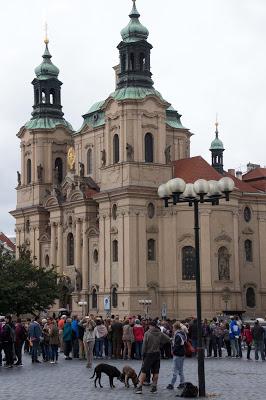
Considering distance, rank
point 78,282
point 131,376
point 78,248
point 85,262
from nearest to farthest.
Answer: point 131,376 < point 85,262 < point 78,282 < point 78,248

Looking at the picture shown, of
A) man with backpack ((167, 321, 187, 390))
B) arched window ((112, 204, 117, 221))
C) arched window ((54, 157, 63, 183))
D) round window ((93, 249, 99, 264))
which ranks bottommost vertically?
man with backpack ((167, 321, 187, 390))

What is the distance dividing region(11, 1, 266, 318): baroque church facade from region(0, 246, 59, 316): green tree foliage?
9.14m

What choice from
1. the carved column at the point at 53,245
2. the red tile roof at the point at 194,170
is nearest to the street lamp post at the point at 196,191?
the red tile roof at the point at 194,170

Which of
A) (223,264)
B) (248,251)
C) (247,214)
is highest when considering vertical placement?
(247,214)

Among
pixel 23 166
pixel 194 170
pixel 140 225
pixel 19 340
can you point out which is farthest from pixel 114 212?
pixel 19 340

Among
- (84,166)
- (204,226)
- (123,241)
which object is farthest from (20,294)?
(84,166)

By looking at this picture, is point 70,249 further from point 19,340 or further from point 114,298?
point 19,340

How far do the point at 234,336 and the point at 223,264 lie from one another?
3663 cm

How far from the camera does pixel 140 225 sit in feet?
224

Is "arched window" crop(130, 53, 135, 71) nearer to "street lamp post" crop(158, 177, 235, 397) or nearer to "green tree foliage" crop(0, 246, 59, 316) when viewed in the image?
"green tree foliage" crop(0, 246, 59, 316)

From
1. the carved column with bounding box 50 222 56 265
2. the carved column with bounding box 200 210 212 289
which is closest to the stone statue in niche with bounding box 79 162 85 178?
the carved column with bounding box 50 222 56 265

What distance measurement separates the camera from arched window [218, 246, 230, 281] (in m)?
69.4

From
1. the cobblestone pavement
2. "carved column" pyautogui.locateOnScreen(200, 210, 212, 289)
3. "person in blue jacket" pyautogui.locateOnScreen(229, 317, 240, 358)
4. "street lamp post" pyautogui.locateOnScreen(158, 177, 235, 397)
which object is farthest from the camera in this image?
"carved column" pyautogui.locateOnScreen(200, 210, 212, 289)

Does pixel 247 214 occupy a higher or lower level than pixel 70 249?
higher
